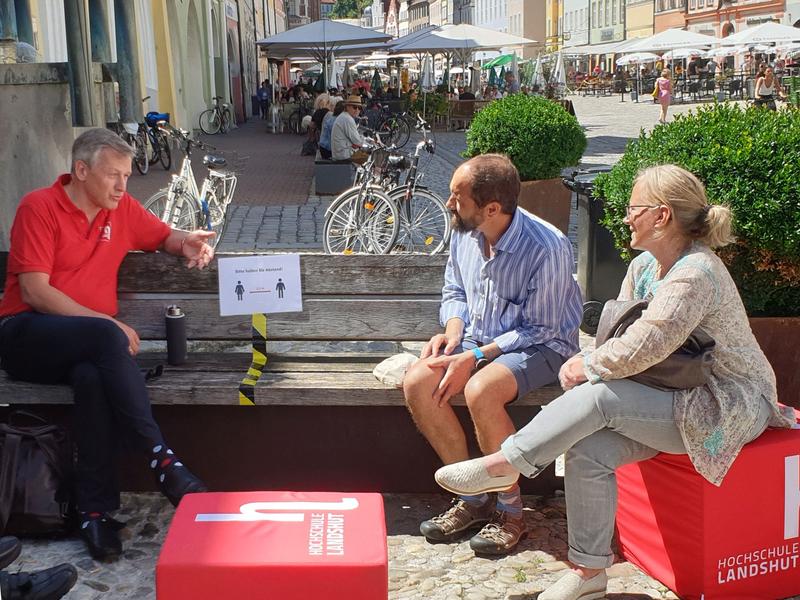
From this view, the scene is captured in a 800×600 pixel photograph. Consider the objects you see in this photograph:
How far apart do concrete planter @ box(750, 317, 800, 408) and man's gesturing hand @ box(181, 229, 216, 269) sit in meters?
2.33

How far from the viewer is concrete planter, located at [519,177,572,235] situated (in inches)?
369

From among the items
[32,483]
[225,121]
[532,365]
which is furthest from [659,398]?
[225,121]

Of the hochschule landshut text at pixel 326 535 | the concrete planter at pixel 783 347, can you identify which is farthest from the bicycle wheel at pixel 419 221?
the hochschule landshut text at pixel 326 535

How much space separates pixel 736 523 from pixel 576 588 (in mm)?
525

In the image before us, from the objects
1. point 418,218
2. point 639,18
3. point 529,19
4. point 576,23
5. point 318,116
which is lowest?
point 418,218

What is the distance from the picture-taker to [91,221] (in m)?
4.21

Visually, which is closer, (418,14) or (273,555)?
(273,555)

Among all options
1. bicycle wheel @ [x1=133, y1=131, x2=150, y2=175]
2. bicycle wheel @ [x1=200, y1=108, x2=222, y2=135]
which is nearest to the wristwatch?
bicycle wheel @ [x1=133, y1=131, x2=150, y2=175]

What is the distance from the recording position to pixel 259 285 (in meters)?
4.43

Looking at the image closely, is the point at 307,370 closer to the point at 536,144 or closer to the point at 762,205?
the point at 762,205

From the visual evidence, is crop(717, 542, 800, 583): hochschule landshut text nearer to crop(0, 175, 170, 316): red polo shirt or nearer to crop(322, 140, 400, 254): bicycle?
crop(0, 175, 170, 316): red polo shirt

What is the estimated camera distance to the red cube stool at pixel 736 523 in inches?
128

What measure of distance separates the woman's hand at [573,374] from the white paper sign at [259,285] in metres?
1.27

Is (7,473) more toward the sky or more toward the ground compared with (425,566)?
more toward the sky
